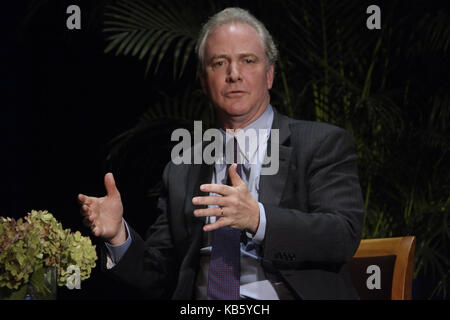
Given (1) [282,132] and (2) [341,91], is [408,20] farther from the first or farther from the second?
(1) [282,132]

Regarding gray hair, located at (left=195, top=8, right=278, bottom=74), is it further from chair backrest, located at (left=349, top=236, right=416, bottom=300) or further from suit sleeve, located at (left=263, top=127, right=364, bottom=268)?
chair backrest, located at (left=349, top=236, right=416, bottom=300)

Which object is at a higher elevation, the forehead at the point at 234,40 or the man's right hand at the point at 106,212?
the forehead at the point at 234,40

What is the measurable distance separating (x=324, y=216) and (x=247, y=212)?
0.27 m

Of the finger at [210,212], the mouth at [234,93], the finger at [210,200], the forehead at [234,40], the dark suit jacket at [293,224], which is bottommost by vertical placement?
the dark suit jacket at [293,224]

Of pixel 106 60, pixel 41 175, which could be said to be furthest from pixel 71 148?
pixel 106 60

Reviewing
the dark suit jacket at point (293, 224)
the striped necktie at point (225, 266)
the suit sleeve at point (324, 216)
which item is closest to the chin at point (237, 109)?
the dark suit jacket at point (293, 224)

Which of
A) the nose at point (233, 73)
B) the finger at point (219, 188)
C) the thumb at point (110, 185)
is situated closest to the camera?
the finger at point (219, 188)

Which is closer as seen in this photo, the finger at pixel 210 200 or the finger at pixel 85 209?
the finger at pixel 210 200

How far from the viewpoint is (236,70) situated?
71.1 inches

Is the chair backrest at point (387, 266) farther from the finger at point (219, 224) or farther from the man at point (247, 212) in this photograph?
the finger at point (219, 224)

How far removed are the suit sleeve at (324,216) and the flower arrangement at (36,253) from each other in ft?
1.58

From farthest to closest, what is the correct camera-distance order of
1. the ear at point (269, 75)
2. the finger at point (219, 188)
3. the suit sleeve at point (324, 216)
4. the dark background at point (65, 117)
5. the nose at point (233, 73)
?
the dark background at point (65, 117), the ear at point (269, 75), the nose at point (233, 73), the suit sleeve at point (324, 216), the finger at point (219, 188)

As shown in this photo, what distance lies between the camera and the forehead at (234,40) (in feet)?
5.92
